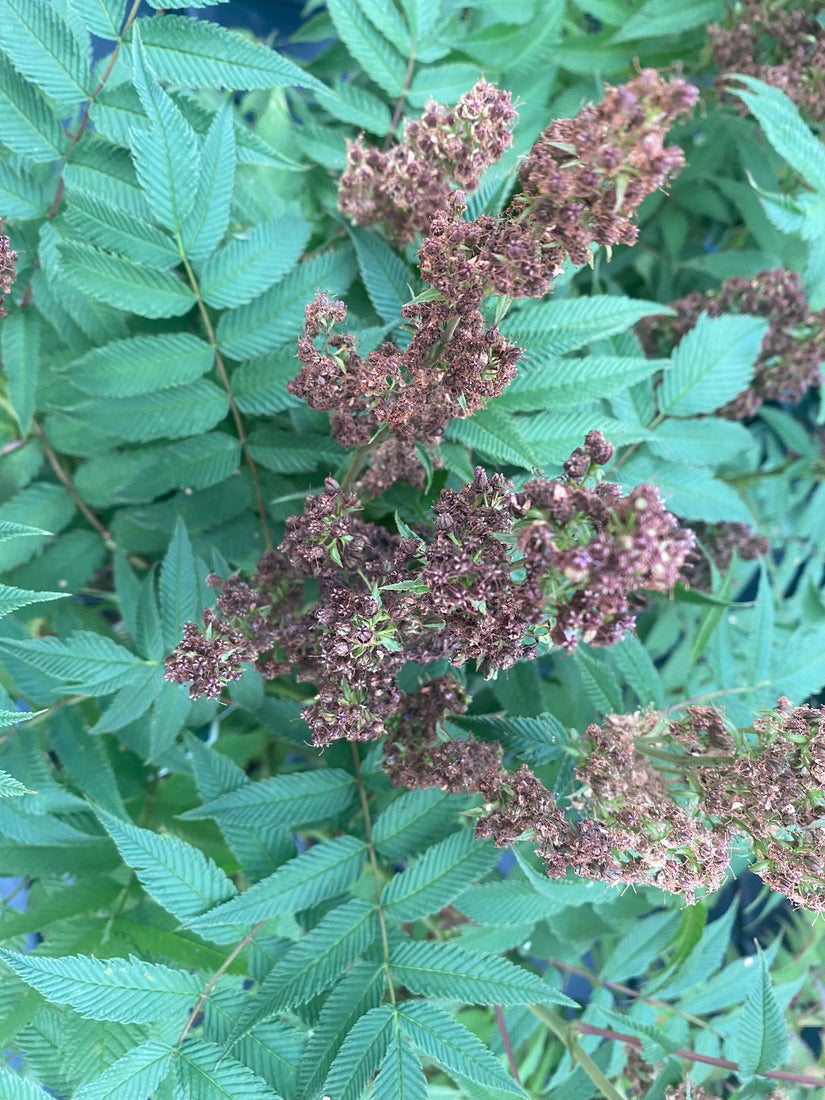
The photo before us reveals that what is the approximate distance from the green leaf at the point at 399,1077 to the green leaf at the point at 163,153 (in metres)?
1.60

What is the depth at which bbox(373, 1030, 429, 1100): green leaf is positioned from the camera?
1335 mm

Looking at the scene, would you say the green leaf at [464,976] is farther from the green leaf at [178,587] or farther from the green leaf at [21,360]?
the green leaf at [21,360]

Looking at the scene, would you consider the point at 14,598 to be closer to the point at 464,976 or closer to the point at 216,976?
the point at 216,976

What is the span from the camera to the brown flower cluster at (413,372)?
1074 mm

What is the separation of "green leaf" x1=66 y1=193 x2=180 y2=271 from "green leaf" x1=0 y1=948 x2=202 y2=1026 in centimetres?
130

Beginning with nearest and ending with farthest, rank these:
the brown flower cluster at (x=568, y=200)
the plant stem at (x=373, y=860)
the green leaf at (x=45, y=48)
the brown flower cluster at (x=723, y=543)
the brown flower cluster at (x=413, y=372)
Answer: the brown flower cluster at (x=568, y=200) < the brown flower cluster at (x=413, y=372) < the green leaf at (x=45, y=48) < the plant stem at (x=373, y=860) < the brown flower cluster at (x=723, y=543)

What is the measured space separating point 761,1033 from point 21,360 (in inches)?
82.7

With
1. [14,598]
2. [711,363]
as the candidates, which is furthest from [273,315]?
[711,363]

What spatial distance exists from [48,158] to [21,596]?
2.96 ft

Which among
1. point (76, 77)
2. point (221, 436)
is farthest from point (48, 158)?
point (221, 436)

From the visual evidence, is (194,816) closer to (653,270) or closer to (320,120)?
(320,120)

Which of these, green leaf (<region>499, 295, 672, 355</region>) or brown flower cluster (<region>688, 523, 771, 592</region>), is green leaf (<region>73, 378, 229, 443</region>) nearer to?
green leaf (<region>499, 295, 672, 355</region>)

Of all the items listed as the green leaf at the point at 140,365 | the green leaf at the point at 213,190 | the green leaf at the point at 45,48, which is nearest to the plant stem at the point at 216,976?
the green leaf at the point at 140,365

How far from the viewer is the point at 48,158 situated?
155 cm
